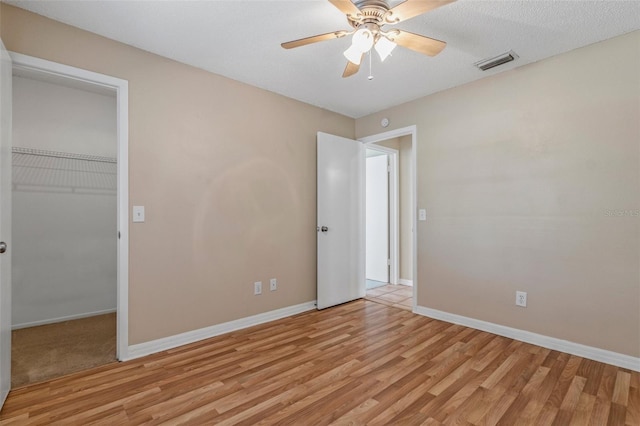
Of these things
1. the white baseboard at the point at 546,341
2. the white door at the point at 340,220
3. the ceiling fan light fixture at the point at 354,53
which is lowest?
the white baseboard at the point at 546,341

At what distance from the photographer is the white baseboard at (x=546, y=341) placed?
2.30 metres

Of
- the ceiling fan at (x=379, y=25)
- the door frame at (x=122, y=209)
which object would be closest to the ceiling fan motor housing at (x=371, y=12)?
the ceiling fan at (x=379, y=25)

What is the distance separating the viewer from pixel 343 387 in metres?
2.04

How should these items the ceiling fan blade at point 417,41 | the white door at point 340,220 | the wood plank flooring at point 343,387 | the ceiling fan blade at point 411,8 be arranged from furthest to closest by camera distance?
the white door at point 340,220 → the ceiling fan blade at point 417,41 → the wood plank flooring at point 343,387 → the ceiling fan blade at point 411,8

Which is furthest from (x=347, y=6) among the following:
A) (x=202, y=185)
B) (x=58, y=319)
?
(x=58, y=319)

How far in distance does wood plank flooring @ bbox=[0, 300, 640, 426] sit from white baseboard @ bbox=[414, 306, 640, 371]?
7 cm

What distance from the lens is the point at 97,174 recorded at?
367 cm

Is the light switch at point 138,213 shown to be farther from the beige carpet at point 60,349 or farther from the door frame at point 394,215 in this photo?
the door frame at point 394,215

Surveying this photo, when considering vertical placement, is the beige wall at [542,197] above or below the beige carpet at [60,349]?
above

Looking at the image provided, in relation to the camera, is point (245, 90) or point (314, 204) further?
point (314, 204)

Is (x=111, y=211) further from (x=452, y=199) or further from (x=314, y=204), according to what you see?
(x=452, y=199)

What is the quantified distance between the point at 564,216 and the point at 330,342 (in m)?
2.24

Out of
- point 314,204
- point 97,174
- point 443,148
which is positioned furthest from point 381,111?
point 97,174

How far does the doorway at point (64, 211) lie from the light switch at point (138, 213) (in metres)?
1.19
